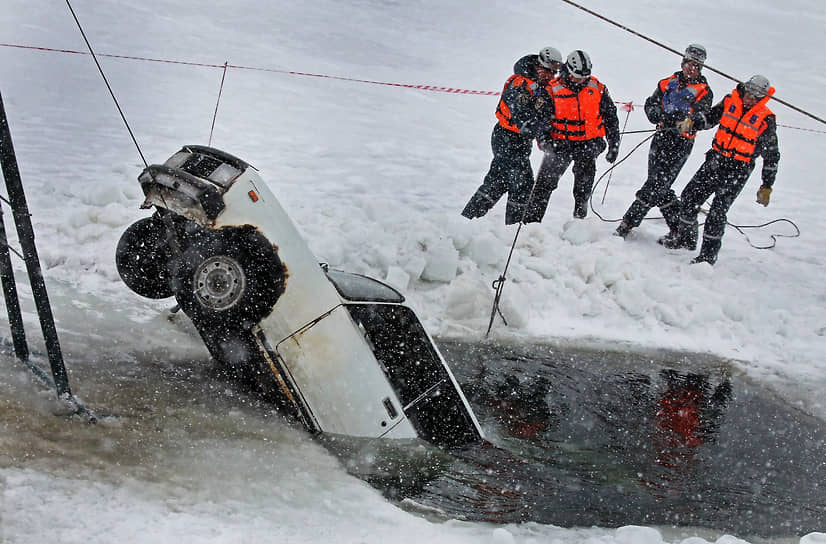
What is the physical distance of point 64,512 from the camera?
4184 millimetres

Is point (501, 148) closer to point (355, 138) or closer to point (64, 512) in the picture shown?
point (355, 138)

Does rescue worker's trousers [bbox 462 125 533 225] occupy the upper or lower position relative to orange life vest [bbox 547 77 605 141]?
lower

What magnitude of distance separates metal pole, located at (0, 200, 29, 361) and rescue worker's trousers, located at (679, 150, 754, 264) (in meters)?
7.92

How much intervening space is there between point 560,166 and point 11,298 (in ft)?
22.1

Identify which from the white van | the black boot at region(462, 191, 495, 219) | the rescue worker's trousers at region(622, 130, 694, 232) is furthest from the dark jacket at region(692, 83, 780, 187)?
the white van

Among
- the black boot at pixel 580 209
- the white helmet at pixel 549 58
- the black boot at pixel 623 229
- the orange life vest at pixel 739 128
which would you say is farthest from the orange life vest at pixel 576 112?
the orange life vest at pixel 739 128

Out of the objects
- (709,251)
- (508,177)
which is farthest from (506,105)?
(709,251)

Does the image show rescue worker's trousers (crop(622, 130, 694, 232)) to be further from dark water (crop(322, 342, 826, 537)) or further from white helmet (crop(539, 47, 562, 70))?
dark water (crop(322, 342, 826, 537))

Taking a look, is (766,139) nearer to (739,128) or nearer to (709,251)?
(739,128)

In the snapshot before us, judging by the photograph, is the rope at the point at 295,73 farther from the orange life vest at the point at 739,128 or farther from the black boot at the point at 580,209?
the orange life vest at the point at 739,128

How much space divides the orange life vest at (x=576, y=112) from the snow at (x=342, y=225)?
116 centimetres

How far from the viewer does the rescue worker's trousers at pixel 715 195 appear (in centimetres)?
995

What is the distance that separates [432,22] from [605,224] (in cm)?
1535

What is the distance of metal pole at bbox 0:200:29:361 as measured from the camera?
16.7 ft
